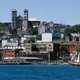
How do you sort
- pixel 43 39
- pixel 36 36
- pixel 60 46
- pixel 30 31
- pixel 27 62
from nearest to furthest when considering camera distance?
pixel 27 62, pixel 60 46, pixel 43 39, pixel 36 36, pixel 30 31

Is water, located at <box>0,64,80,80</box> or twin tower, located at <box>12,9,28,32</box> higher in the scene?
twin tower, located at <box>12,9,28,32</box>

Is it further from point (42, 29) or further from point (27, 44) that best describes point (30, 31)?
point (27, 44)

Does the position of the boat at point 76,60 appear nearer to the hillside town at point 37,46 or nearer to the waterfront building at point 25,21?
the hillside town at point 37,46

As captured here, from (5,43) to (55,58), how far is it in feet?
36.4

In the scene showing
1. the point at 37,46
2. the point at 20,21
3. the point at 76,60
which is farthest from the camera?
the point at 20,21

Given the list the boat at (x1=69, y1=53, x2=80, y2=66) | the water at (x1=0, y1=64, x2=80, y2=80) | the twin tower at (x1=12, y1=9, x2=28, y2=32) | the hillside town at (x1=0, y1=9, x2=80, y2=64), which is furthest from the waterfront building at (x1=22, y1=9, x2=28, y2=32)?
the water at (x1=0, y1=64, x2=80, y2=80)

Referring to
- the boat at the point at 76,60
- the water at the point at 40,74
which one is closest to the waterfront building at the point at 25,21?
the boat at the point at 76,60

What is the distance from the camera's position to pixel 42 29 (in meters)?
121

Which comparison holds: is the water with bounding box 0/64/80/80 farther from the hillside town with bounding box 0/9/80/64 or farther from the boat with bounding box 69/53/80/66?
the hillside town with bounding box 0/9/80/64

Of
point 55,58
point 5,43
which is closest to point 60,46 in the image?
point 55,58

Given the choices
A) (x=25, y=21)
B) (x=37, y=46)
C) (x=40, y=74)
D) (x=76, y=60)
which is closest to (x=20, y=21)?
(x=25, y=21)

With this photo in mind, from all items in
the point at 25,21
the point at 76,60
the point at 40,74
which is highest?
the point at 25,21

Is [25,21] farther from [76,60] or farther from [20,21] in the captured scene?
[76,60]

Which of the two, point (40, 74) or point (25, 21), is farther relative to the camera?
point (25, 21)
